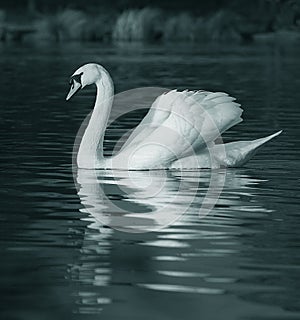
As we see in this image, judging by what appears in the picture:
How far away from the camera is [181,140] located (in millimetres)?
13516

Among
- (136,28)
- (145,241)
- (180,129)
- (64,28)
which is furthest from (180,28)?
(145,241)

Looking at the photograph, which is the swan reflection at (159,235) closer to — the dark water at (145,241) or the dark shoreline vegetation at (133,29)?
the dark water at (145,241)

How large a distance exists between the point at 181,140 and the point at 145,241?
12.6 feet

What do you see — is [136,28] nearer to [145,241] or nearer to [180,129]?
[180,129]

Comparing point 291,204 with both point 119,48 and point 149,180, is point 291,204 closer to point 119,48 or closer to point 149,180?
point 149,180

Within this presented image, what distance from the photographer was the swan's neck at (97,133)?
1406 cm

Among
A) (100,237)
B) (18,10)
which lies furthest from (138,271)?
(18,10)

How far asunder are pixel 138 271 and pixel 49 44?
1698 inches

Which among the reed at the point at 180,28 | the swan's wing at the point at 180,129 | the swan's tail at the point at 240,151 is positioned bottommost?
the reed at the point at 180,28

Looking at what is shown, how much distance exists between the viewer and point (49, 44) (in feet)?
168

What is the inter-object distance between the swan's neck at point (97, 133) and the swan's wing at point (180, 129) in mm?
426

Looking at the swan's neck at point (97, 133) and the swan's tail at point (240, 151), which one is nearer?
the swan's tail at point (240, 151)

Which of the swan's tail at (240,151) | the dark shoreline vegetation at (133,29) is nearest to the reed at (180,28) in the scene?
the dark shoreline vegetation at (133,29)

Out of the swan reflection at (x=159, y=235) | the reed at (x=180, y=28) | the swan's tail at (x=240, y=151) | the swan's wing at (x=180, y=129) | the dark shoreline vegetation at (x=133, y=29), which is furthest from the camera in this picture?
the reed at (x=180, y=28)
